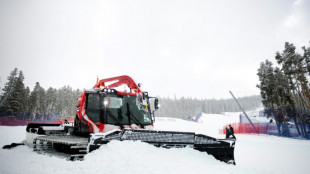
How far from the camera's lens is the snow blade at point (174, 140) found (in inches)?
150

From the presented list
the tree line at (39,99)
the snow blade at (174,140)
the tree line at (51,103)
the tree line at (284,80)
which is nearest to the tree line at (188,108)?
the tree line at (51,103)

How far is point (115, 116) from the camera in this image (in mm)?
6035

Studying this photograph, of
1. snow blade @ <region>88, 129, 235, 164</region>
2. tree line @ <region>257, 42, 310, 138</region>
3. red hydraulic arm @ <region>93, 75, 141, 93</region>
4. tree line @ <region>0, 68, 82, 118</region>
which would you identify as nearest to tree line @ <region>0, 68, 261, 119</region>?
tree line @ <region>0, 68, 82, 118</region>

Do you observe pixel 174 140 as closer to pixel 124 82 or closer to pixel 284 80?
pixel 124 82

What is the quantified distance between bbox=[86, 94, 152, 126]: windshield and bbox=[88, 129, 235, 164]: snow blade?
202 centimetres

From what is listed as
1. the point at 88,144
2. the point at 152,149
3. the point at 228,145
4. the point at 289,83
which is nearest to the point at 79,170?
the point at 88,144

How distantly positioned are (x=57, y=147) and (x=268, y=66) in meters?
32.6

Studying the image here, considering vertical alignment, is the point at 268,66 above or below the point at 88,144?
above

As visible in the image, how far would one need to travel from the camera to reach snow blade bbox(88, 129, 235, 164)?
12.5 feet

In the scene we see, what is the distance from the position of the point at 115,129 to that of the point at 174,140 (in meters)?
1.44

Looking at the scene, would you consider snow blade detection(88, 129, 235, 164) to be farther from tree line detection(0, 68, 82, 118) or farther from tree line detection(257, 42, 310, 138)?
tree line detection(0, 68, 82, 118)

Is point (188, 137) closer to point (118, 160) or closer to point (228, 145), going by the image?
point (228, 145)

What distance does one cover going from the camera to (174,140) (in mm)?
4262

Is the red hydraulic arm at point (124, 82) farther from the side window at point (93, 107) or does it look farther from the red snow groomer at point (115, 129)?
the side window at point (93, 107)
